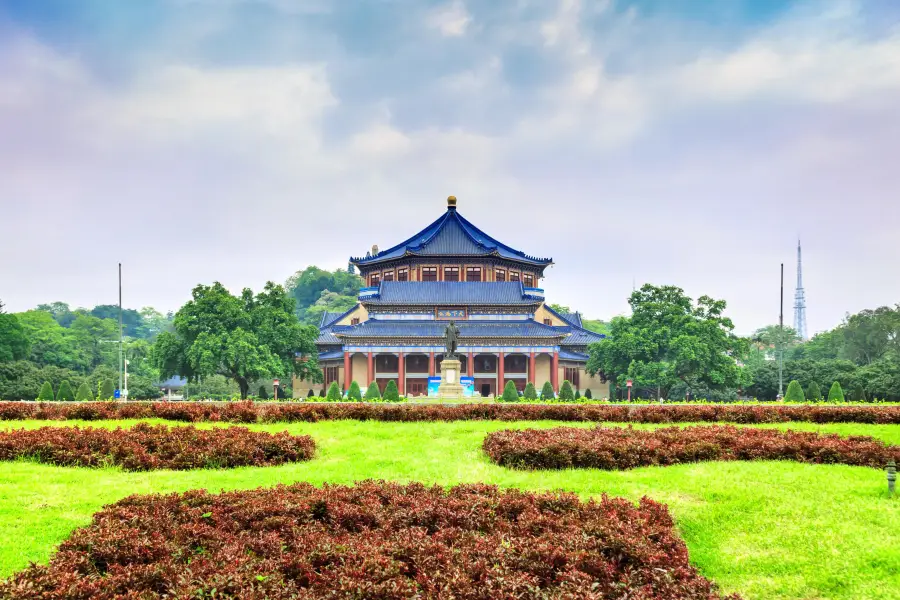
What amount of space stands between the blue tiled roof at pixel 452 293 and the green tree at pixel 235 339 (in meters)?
6.40

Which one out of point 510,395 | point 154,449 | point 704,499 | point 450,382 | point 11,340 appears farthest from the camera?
point 11,340

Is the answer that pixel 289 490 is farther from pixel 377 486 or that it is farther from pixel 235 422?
pixel 235 422

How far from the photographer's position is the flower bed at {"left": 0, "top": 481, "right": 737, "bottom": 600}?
5504mm

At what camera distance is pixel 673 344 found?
36812 millimetres

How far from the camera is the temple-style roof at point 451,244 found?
47594mm

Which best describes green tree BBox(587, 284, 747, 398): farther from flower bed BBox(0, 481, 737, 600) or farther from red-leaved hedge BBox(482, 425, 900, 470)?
flower bed BBox(0, 481, 737, 600)

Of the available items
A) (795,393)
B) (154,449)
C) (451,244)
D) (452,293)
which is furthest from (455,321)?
(154,449)

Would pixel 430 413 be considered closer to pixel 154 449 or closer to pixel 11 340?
pixel 154 449

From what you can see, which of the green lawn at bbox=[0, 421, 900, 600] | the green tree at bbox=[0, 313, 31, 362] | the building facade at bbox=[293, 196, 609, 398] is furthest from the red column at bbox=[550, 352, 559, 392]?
the green tree at bbox=[0, 313, 31, 362]

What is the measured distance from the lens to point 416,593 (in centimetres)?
540

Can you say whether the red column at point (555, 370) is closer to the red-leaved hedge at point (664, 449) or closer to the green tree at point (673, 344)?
the green tree at point (673, 344)

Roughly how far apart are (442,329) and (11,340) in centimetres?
2814

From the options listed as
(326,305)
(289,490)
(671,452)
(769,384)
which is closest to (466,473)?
(289,490)

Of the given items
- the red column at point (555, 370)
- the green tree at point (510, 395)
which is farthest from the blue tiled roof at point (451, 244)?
the green tree at point (510, 395)
